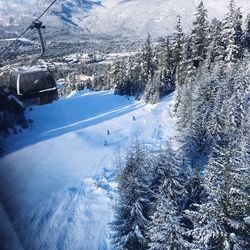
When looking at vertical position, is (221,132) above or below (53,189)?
above

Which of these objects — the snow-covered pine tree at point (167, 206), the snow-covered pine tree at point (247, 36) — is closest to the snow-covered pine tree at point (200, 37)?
the snow-covered pine tree at point (247, 36)

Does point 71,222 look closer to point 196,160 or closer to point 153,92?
point 196,160

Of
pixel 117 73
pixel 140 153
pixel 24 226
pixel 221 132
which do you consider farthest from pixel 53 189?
pixel 117 73

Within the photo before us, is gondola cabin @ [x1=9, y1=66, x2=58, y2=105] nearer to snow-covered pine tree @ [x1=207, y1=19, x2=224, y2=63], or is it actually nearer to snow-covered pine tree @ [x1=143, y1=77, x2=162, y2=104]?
snow-covered pine tree @ [x1=207, y1=19, x2=224, y2=63]

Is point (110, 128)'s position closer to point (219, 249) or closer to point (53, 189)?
point (53, 189)

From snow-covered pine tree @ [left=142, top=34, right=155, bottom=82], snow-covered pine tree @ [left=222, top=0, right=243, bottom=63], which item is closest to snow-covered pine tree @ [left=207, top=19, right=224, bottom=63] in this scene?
snow-covered pine tree @ [left=222, top=0, right=243, bottom=63]

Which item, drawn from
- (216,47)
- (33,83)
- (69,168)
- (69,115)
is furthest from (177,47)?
(33,83)
